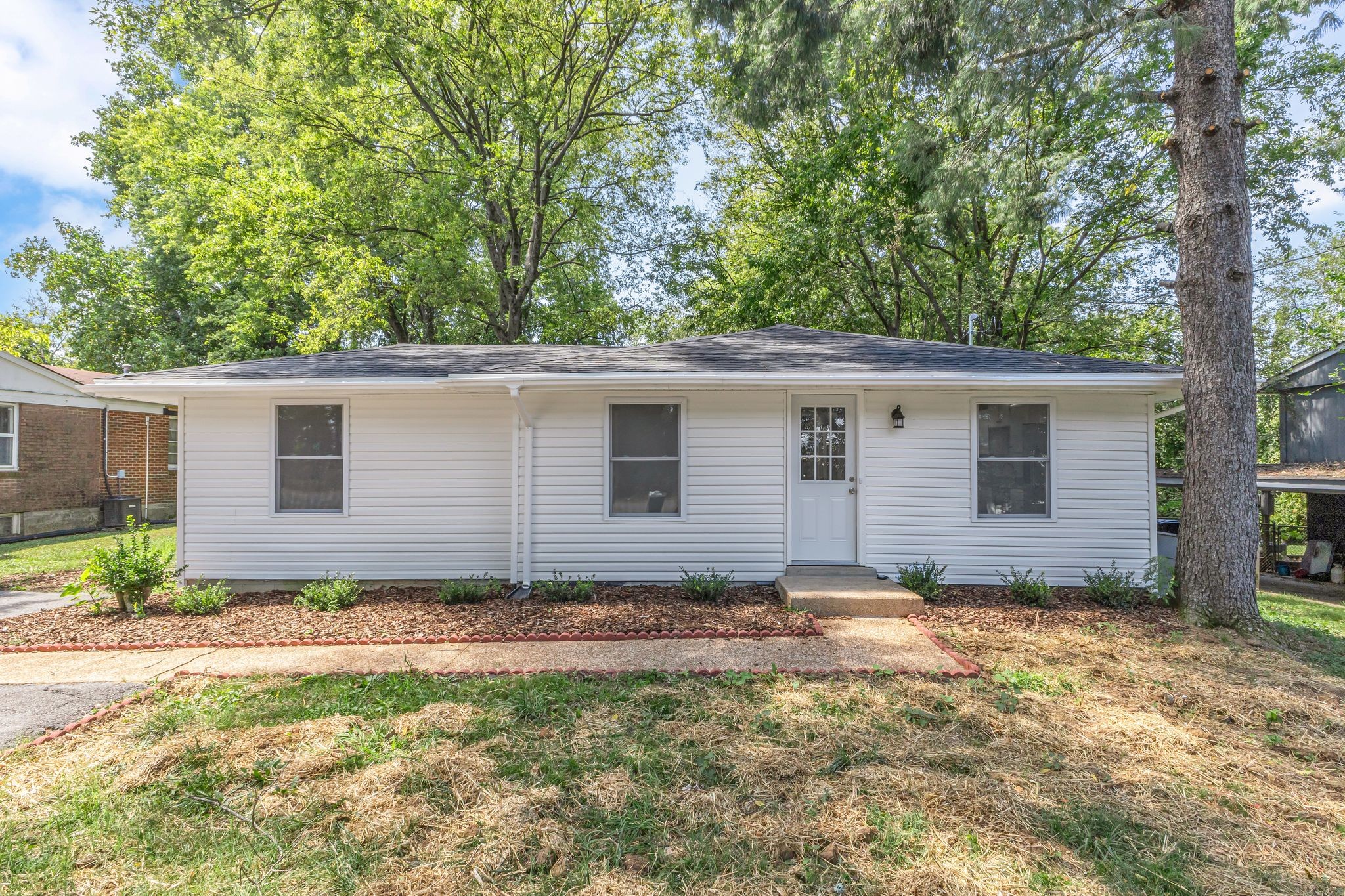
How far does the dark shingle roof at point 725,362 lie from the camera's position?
6.29 m

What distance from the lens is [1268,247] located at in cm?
1345

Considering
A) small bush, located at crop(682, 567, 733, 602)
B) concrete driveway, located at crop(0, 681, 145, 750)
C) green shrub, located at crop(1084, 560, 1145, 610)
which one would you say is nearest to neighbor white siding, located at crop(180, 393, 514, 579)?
small bush, located at crop(682, 567, 733, 602)

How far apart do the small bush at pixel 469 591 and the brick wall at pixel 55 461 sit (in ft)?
40.0

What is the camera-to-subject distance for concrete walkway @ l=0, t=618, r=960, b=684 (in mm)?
4344

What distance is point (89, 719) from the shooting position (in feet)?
11.6

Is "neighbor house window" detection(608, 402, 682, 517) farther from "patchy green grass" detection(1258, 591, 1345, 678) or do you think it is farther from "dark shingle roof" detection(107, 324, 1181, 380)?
"patchy green grass" detection(1258, 591, 1345, 678)

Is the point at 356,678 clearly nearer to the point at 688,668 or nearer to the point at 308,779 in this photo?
the point at 308,779

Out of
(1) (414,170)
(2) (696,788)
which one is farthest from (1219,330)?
(1) (414,170)

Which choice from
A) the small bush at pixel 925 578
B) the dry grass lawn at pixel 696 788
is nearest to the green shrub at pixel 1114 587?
the small bush at pixel 925 578

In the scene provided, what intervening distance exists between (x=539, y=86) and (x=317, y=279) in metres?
6.85

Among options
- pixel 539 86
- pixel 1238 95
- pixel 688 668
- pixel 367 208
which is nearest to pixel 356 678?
pixel 688 668

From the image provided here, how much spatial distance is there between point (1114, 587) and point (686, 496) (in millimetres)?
4611

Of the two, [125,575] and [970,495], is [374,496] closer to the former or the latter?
[125,575]

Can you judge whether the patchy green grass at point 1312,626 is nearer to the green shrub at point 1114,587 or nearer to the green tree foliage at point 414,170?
the green shrub at point 1114,587
